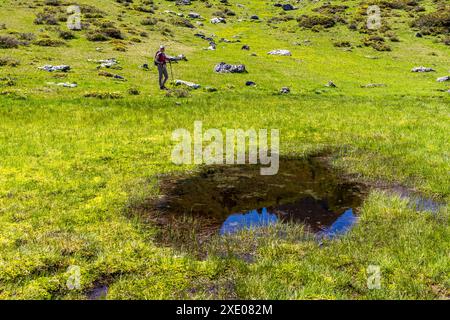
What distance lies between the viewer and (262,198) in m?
14.7

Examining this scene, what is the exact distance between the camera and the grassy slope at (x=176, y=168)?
30.7ft

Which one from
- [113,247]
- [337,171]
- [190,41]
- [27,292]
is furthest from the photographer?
[190,41]

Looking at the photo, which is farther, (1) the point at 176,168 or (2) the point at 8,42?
(2) the point at 8,42

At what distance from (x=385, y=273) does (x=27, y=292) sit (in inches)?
295

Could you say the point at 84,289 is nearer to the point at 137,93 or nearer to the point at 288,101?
the point at 137,93

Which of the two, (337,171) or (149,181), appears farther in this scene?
(337,171)

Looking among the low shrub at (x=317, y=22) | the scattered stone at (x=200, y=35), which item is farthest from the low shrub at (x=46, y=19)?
the low shrub at (x=317, y=22)

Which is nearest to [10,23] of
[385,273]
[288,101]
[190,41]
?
[190,41]

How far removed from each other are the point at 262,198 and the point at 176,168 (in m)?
4.41

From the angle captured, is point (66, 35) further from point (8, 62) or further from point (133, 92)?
point (133, 92)

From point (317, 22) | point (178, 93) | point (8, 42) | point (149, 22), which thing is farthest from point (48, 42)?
point (317, 22)

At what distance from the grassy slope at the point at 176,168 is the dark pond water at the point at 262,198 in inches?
36.0

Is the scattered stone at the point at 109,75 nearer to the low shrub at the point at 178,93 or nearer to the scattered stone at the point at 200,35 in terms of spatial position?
the low shrub at the point at 178,93

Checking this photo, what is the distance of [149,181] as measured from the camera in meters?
15.9
